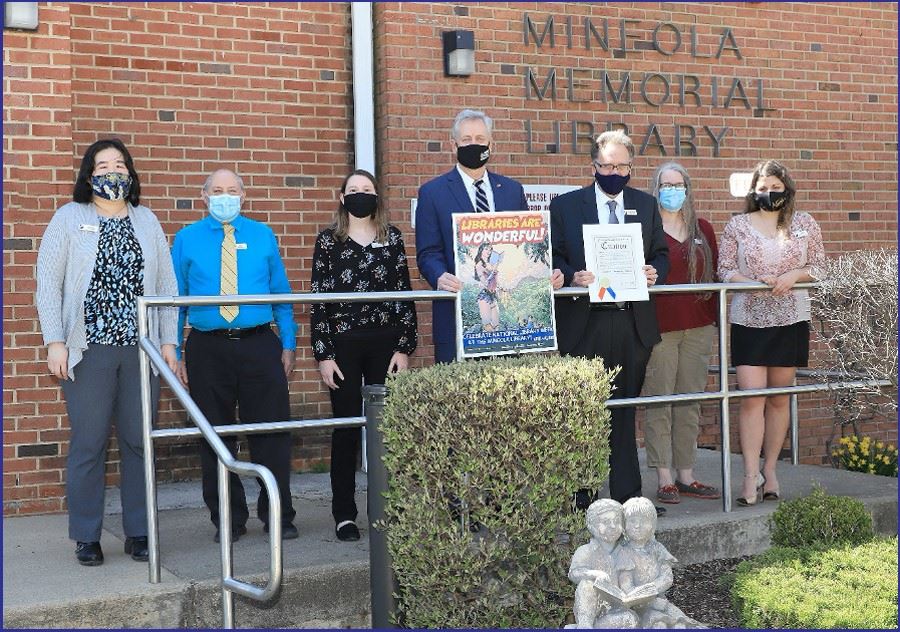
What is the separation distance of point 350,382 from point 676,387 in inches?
79.5

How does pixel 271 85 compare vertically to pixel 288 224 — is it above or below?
A: above

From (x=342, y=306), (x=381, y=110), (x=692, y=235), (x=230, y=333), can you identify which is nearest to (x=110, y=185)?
(x=230, y=333)

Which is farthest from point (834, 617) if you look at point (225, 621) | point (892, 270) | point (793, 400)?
point (793, 400)

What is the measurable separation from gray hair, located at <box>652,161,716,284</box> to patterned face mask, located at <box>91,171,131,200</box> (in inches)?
Answer: 112

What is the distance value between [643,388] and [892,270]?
5.89 ft

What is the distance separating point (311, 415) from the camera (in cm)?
745

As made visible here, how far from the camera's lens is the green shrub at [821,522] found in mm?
5230

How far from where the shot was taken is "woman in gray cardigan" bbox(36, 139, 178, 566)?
4891 millimetres

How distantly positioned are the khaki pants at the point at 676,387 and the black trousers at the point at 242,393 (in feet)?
6.84

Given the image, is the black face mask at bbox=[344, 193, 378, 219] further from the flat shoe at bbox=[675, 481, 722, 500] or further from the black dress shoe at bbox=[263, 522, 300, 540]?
the flat shoe at bbox=[675, 481, 722, 500]

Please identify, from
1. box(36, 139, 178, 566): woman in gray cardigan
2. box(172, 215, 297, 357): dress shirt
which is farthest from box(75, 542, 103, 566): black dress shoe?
box(172, 215, 297, 357): dress shirt

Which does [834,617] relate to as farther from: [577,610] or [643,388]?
[643,388]

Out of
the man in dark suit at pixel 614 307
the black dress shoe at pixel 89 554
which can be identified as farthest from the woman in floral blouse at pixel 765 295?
the black dress shoe at pixel 89 554

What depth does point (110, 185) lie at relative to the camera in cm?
496
